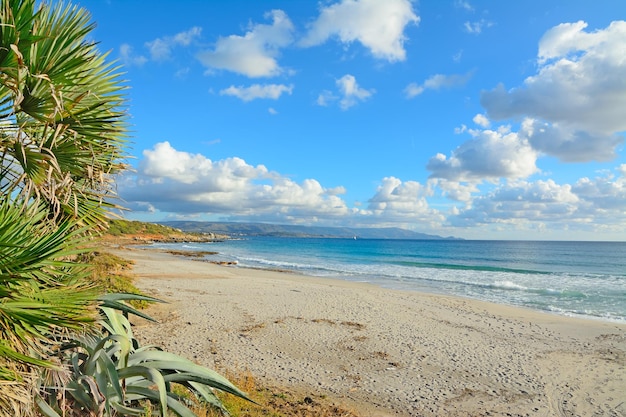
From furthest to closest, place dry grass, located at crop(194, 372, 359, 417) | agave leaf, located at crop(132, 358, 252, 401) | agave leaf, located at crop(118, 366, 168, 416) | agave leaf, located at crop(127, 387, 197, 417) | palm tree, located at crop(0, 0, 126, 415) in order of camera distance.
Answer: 1. dry grass, located at crop(194, 372, 359, 417)
2. agave leaf, located at crop(132, 358, 252, 401)
3. agave leaf, located at crop(127, 387, 197, 417)
4. agave leaf, located at crop(118, 366, 168, 416)
5. palm tree, located at crop(0, 0, 126, 415)

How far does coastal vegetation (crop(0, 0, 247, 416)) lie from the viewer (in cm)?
253

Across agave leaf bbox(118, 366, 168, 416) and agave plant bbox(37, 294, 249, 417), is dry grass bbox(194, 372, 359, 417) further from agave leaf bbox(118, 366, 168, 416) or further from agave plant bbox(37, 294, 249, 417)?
agave leaf bbox(118, 366, 168, 416)

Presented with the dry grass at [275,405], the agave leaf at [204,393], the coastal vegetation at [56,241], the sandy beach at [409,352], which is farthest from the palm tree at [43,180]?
the sandy beach at [409,352]

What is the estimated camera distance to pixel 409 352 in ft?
28.8

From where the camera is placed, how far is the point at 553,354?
9.41 m

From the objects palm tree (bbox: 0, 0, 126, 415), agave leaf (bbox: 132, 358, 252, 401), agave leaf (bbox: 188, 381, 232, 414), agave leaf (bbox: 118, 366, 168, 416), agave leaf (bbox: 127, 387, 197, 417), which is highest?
palm tree (bbox: 0, 0, 126, 415)

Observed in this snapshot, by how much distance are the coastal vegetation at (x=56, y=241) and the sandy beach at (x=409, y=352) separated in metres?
3.52

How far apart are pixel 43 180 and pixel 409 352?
7.67m

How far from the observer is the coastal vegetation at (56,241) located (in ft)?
8.29

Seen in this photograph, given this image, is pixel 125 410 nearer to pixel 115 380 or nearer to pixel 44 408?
pixel 115 380

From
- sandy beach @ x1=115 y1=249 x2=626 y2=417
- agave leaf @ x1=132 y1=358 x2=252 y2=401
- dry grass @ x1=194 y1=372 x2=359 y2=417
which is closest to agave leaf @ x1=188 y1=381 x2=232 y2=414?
agave leaf @ x1=132 y1=358 x2=252 y2=401

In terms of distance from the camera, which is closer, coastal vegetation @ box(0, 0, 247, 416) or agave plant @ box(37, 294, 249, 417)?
coastal vegetation @ box(0, 0, 247, 416)

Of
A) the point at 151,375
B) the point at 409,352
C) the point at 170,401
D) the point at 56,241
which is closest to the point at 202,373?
the point at 170,401

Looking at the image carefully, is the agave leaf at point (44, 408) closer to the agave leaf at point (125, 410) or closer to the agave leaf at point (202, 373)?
the agave leaf at point (125, 410)
